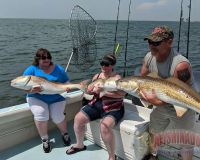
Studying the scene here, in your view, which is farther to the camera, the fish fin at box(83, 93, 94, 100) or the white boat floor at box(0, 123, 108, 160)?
the fish fin at box(83, 93, 94, 100)

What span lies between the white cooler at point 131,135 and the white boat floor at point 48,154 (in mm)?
177

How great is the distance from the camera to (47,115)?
15.2ft

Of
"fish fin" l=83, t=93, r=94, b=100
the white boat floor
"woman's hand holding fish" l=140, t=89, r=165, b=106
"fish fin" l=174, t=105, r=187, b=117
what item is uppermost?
"woman's hand holding fish" l=140, t=89, r=165, b=106

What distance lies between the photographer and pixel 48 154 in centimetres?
455

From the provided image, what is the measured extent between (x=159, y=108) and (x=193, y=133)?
1.65 ft

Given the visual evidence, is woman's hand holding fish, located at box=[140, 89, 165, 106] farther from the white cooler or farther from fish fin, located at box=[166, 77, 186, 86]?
the white cooler

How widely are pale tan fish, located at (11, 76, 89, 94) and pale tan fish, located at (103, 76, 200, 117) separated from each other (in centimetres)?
109

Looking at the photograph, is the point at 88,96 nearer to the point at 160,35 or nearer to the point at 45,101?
the point at 45,101

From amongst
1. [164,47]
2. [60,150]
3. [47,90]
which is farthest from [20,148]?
[164,47]

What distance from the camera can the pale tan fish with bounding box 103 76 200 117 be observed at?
127 inches

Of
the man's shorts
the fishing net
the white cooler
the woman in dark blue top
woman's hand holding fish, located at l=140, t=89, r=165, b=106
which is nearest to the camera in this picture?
woman's hand holding fish, located at l=140, t=89, r=165, b=106

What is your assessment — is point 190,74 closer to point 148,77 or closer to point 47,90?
point 148,77

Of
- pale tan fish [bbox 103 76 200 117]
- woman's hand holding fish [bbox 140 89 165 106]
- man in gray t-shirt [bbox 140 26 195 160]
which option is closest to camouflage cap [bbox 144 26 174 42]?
man in gray t-shirt [bbox 140 26 195 160]

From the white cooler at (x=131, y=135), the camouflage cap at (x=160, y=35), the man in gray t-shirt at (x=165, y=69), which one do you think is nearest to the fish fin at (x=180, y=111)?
the man in gray t-shirt at (x=165, y=69)
